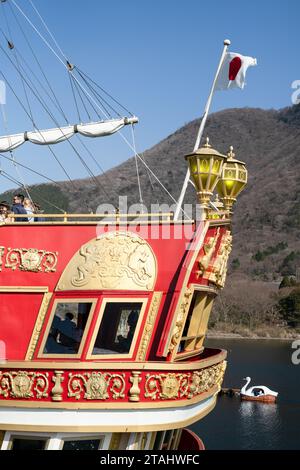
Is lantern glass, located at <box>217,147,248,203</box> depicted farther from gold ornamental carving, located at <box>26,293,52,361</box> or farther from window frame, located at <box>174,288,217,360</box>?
gold ornamental carving, located at <box>26,293,52,361</box>

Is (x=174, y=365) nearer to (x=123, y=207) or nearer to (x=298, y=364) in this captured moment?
(x=123, y=207)

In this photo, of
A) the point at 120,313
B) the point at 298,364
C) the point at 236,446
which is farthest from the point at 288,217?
the point at 120,313

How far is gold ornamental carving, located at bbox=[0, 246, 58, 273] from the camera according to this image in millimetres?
7840

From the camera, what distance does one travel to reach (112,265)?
7715 millimetres

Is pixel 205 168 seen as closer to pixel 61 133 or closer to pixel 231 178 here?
pixel 231 178

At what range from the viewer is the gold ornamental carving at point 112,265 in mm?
7676

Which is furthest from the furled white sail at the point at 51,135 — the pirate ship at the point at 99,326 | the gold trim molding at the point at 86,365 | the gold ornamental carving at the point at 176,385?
the gold trim molding at the point at 86,365

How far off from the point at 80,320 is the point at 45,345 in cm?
90

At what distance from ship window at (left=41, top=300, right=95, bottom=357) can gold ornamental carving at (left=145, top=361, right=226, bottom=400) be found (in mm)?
965

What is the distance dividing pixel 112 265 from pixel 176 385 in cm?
157

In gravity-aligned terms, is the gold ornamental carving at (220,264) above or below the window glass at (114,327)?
above

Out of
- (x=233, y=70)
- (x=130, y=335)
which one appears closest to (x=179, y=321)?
(x=130, y=335)

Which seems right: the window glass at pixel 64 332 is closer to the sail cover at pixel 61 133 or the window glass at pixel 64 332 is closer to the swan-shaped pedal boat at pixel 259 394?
the sail cover at pixel 61 133

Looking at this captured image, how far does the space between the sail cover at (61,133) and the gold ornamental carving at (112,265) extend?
695cm
